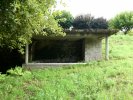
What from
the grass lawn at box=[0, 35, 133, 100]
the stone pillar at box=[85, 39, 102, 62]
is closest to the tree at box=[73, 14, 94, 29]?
the stone pillar at box=[85, 39, 102, 62]

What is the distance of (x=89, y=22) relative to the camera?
29.0 meters

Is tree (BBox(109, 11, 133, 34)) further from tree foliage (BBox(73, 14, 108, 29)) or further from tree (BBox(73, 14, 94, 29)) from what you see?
tree (BBox(73, 14, 94, 29))

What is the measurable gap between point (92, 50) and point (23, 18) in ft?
34.3

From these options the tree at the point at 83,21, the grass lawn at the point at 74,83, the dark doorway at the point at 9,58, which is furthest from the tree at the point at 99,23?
the grass lawn at the point at 74,83

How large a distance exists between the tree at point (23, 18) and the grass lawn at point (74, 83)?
220 cm

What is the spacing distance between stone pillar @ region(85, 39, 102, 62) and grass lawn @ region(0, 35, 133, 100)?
222 centimetres

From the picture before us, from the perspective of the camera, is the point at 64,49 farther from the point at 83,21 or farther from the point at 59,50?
the point at 83,21

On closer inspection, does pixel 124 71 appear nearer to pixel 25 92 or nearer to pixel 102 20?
pixel 25 92

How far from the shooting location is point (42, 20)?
1355 centimetres

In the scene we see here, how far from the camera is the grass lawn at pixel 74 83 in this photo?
14203mm

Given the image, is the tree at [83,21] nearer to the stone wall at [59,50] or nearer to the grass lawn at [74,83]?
the stone wall at [59,50]

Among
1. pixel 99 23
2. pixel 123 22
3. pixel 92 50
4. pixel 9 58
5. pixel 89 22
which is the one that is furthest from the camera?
pixel 123 22

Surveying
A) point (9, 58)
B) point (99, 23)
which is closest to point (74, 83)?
point (9, 58)

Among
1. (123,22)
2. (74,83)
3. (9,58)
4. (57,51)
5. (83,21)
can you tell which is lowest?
(74,83)
